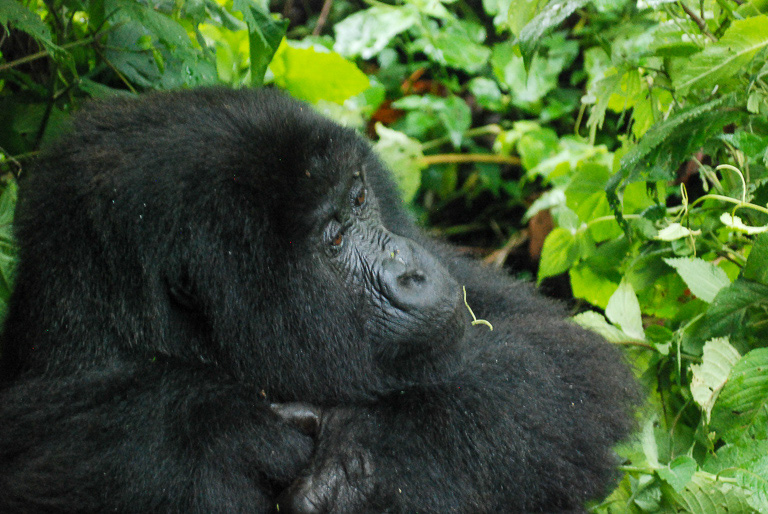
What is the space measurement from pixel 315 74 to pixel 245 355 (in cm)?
216

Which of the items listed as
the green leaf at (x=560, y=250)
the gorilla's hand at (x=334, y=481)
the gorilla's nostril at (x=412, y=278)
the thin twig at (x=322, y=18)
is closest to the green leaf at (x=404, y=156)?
the green leaf at (x=560, y=250)

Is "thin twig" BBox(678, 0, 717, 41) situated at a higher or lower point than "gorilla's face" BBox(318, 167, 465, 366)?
higher

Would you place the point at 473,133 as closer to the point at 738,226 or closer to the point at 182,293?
the point at 738,226

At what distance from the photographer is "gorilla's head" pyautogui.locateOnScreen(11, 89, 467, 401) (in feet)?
6.77

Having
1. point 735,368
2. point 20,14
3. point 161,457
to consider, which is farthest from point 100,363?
point 735,368

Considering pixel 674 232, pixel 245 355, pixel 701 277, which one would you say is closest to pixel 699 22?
pixel 674 232

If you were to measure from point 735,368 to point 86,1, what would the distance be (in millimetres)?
2672

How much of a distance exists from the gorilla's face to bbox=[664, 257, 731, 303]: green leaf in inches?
29.6


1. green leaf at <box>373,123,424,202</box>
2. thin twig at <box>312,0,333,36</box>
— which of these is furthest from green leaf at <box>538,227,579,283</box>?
thin twig at <box>312,0,333,36</box>

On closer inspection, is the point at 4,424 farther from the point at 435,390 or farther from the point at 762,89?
the point at 762,89

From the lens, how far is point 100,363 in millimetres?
2037

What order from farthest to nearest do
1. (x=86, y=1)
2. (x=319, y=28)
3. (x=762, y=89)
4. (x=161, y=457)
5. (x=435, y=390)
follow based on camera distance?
(x=319, y=28), (x=86, y=1), (x=762, y=89), (x=435, y=390), (x=161, y=457)

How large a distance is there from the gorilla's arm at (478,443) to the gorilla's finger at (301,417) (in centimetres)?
3

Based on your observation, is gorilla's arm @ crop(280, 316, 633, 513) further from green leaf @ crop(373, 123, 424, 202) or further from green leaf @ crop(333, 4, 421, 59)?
green leaf @ crop(333, 4, 421, 59)
